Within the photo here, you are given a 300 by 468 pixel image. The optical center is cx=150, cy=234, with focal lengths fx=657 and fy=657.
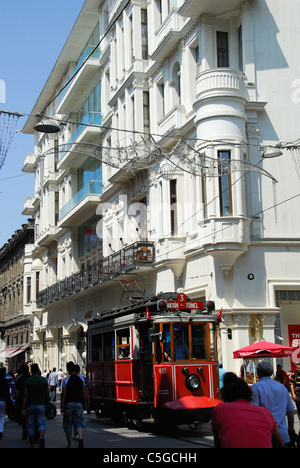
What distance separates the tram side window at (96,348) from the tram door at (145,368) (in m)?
3.58

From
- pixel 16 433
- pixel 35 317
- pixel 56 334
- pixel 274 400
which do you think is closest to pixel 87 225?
pixel 56 334

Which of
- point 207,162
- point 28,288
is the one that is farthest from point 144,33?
point 28,288

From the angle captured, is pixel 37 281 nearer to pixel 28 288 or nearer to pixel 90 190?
pixel 28 288

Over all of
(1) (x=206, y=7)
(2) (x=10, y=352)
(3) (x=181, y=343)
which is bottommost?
(3) (x=181, y=343)

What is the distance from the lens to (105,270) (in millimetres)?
34094

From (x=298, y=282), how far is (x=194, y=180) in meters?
5.66

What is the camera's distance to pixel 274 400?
8.17 metres

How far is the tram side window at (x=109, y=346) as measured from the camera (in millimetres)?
18938

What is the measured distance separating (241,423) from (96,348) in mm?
15652

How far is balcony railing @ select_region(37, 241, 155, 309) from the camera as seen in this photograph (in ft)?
96.6

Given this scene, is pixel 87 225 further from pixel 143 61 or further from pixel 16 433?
pixel 16 433

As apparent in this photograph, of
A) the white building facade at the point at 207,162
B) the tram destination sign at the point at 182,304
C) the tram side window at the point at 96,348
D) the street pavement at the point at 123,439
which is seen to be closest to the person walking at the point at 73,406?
the street pavement at the point at 123,439

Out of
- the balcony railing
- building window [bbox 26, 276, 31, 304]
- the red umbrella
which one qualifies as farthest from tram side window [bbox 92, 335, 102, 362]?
building window [bbox 26, 276, 31, 304]

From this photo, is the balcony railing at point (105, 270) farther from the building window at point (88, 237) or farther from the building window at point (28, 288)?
the building window at point (28, 288)
